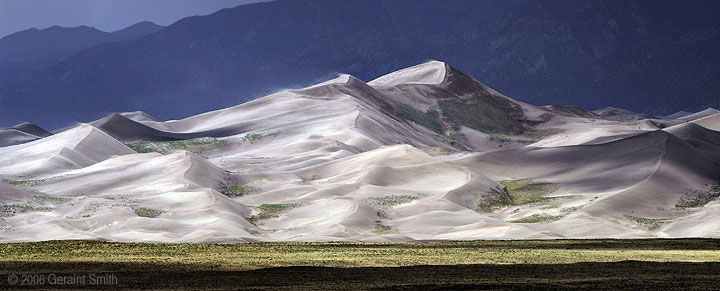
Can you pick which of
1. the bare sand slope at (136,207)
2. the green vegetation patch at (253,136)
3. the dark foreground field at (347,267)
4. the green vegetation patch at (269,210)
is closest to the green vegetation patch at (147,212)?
the bare sand slope at (136,207)

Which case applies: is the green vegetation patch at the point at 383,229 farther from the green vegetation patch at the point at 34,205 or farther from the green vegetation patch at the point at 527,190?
the green vegetation patch at the point at 34,205

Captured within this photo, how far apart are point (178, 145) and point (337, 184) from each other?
2266 inches

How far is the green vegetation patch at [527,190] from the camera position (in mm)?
90137

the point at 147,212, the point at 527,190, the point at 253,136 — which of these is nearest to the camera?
the point at 147,212

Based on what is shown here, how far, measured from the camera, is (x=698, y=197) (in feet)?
292

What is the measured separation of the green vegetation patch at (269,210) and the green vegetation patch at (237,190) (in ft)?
25.3

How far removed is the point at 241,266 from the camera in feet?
109

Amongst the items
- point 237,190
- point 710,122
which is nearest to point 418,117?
point 710,122

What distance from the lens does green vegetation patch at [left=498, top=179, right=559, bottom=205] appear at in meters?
90.1

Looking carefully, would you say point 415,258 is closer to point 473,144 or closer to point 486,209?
point 486,209

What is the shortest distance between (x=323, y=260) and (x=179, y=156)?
188 ft

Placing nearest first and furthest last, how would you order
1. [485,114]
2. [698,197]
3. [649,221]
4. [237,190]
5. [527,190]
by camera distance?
[649,221] → [237,190] → [698,197] → [527,190] → [485,114]

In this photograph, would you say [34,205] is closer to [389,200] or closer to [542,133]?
[389,200]

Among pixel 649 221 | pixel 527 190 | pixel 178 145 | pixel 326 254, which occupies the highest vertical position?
pixel 178 145
